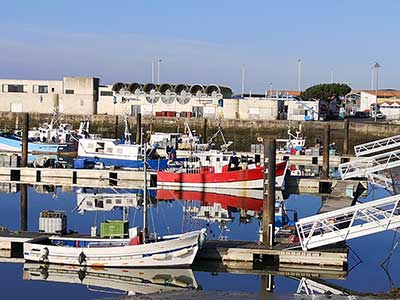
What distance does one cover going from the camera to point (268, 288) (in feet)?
69.9

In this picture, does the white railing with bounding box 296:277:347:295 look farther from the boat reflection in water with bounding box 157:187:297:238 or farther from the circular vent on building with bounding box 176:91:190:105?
the circular vent on building with bounding box 176:91:190:105

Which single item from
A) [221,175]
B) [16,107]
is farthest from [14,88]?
[221,175]

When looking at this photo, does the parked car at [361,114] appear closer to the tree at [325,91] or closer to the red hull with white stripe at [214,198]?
the tree at [325,91]

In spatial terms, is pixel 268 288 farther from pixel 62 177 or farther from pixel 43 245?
pixel 62 177

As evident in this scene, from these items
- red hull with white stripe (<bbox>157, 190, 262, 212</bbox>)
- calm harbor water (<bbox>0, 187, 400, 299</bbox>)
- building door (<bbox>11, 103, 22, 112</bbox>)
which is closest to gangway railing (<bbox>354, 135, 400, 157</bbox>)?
calm harbor water (<bbox>0, 187, 400, 299</bbox>)

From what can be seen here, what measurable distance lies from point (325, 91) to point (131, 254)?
8629 centimetres

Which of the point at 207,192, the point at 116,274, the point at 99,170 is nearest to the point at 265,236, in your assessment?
the point at 116,274

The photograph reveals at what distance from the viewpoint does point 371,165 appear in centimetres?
3528

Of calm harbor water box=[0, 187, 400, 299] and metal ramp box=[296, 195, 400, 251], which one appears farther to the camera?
metal ramp box=[296, 195, 400, 251]

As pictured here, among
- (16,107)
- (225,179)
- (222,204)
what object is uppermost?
(16,107)

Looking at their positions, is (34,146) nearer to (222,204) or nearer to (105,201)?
(105,201)

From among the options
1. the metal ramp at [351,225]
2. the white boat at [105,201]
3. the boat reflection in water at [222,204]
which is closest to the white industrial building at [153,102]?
the boat reflection in water at [222,204]

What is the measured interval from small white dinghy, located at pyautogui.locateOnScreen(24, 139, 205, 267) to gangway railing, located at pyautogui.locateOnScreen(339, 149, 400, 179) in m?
12.3

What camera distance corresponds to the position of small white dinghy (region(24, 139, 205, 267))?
890 inches
